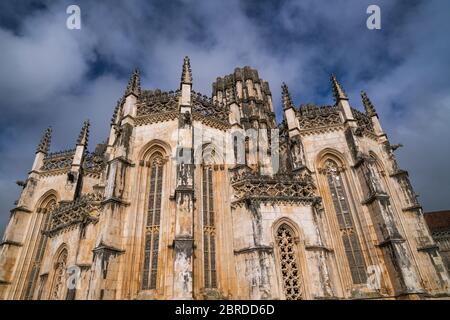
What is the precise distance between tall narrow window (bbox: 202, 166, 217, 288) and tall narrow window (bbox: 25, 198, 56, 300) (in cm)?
1440

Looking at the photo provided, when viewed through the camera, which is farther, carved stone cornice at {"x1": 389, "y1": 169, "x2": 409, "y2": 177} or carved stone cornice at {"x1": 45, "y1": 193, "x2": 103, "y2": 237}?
carved stone cornice at {"x1": 389, "y1": 169, "x2": 409, "y2": 177}

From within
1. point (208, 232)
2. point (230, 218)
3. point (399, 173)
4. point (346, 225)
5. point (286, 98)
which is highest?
point (286, 98)

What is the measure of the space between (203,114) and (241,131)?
287cm

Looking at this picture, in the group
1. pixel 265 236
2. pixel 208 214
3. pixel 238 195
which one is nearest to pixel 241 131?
pixel 238 195

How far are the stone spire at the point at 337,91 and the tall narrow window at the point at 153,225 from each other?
1396 cm

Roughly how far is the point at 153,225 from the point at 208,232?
2965 mm

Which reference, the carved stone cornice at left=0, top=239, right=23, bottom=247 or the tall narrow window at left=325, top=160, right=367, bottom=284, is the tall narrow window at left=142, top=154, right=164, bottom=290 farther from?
the carved stone cornice at left=0, top=239, right=23, bottom=247

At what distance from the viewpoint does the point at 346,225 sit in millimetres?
17328

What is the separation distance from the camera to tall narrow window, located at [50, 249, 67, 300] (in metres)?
15.8

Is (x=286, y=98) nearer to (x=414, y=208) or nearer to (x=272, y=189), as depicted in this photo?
(x=272, y=189)

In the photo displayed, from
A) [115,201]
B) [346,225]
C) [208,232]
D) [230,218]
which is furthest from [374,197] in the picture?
[115,201]

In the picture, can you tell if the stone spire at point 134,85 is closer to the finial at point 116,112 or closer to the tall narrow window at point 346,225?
the finial at point 116,112

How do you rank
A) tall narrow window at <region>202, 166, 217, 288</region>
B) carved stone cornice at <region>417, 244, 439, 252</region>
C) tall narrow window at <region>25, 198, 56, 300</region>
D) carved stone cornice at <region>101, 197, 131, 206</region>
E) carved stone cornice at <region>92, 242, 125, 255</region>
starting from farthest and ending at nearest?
tall narrow window at <region>25, 198, 56, 300</region> < carved stone cornice at <region>417, 244, 439, 252</region> < carved stone cornice at <region>101, 197, 131, 206</region> < tall narrow window at <region>202, 166, 217, 288</region> < carved stone cornice at <region>92, 242, 125, 255</region>

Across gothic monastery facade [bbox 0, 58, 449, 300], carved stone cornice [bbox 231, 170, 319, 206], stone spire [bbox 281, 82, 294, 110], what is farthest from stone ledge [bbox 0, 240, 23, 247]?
stone spire [bbox 281, 82, 294, 110]
